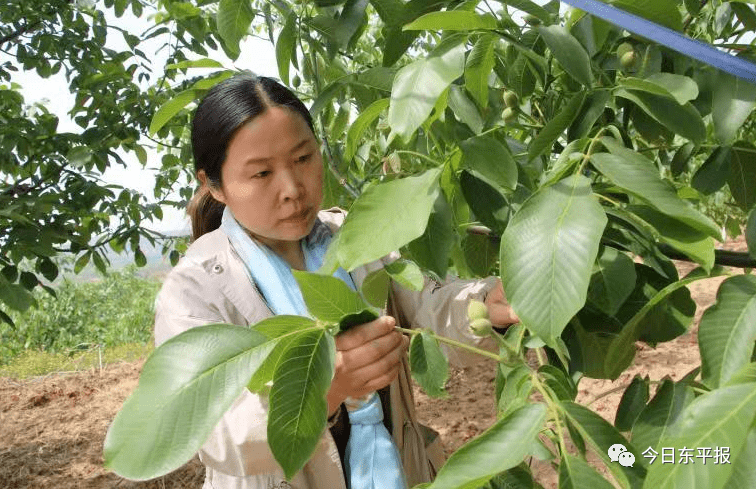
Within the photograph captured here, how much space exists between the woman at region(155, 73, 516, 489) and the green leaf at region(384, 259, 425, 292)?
347 millimetres

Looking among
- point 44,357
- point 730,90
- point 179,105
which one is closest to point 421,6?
point 730,90

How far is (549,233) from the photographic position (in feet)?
1.62

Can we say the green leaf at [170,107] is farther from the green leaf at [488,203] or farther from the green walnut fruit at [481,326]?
the green walnut fruit at [481,326]

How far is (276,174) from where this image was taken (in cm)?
109

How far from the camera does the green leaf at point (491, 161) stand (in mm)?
693

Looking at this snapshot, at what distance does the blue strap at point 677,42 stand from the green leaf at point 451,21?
0.09 meters

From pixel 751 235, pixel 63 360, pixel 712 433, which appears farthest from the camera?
pixel 63 360

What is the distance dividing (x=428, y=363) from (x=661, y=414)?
0.20 metres

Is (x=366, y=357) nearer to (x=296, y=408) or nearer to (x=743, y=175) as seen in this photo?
(x=296, y=408)

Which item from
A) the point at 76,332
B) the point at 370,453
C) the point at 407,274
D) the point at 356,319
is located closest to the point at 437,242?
the point at 407,274

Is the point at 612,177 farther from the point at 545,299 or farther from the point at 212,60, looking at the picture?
the point at 212,60

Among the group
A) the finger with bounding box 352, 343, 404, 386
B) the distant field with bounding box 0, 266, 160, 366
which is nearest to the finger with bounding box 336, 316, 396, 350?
the finger with bounding box 352, 343, 404, 386

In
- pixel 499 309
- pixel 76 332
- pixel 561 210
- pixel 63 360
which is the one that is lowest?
Result: pixel 76 332

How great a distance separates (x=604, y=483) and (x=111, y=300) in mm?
10520
